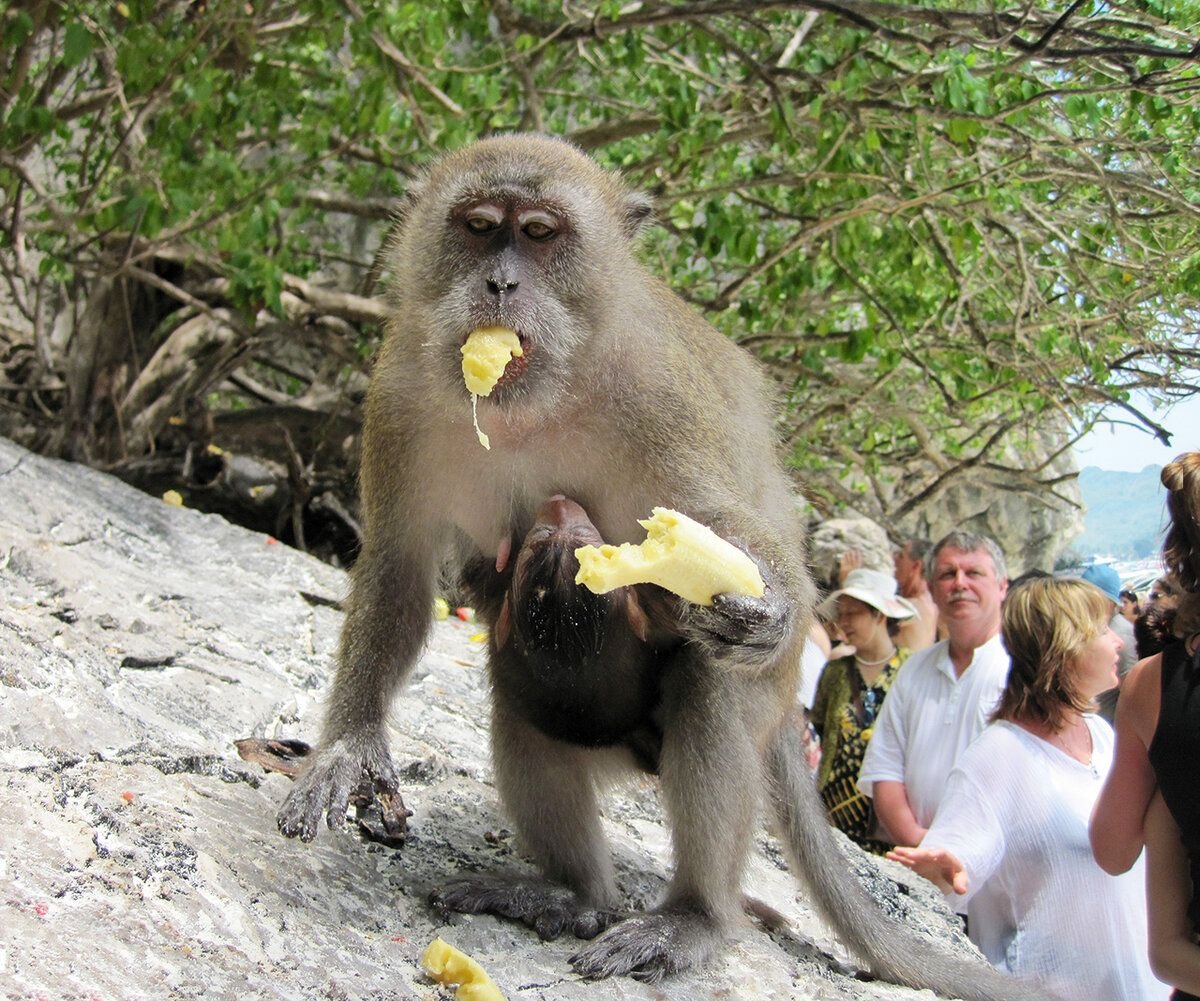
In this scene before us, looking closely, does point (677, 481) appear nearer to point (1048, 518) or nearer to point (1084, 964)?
point (1084, 964)

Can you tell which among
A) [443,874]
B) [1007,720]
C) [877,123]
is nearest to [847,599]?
[1007,720]

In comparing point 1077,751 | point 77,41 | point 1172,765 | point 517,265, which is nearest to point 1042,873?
point 1077,751

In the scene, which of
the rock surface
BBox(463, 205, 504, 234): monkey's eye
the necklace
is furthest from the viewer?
the necklace

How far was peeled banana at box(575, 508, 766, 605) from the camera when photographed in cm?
257

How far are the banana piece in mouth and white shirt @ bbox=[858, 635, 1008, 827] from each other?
2.58 meters

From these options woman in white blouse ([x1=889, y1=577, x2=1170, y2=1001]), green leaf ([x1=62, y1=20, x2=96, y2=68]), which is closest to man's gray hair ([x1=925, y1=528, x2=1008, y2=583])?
woman in white blouse ([x1=889, y1=577, x2=1170, y2=1001])

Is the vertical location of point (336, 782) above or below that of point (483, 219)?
below

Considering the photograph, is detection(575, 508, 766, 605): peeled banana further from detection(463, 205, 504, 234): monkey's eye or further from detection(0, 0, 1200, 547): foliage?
detection(0, 0, 1200, 547): foliage

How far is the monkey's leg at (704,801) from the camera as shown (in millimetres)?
3012

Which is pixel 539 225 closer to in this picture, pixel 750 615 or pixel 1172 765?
pixel 750 615

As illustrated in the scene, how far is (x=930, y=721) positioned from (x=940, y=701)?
11 cm

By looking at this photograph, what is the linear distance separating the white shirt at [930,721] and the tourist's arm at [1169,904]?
4.38 feet

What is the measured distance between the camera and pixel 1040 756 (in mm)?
3910

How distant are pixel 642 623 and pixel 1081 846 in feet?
5.65
